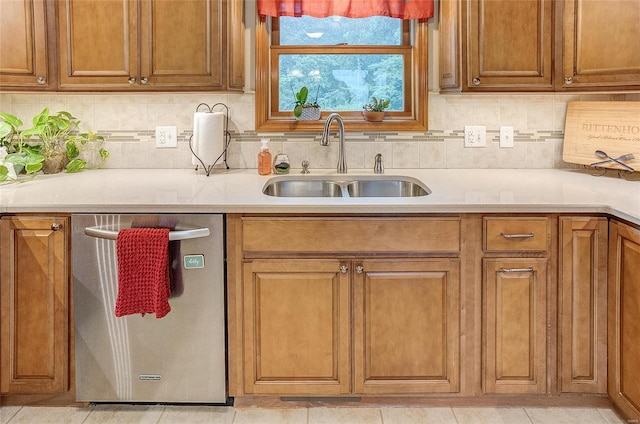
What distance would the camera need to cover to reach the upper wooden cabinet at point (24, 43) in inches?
102

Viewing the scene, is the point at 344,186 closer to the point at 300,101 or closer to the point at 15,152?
the point at 300,101

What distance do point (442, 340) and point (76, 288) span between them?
4.52 ft

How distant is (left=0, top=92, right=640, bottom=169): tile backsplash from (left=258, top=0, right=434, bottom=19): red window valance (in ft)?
1.35

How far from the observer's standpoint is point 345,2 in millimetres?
2857

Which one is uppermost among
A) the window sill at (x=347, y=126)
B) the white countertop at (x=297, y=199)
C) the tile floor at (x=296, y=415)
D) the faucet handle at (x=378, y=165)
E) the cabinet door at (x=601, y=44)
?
the cabinet door at (x=601, y=44)

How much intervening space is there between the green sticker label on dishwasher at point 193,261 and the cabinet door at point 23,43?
44.8 inches

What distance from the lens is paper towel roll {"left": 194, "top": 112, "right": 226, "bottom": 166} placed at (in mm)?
2771

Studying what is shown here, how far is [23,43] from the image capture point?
2594 mm

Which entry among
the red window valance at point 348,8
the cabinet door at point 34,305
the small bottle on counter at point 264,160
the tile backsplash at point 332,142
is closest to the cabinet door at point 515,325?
the tile backsplash at point 332,142

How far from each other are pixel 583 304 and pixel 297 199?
113 centimetres

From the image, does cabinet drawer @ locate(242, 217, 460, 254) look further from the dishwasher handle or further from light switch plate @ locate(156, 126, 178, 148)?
light switch plate @ locate(156, 126, 178, 148)

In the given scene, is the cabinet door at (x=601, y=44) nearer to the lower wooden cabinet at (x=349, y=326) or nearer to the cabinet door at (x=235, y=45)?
the lower wooden cabinet at (x=349, y=326)

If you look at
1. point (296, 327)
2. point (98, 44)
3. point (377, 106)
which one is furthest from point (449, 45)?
point (98, 44)

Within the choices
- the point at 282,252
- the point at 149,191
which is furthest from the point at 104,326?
the point at 282,252
